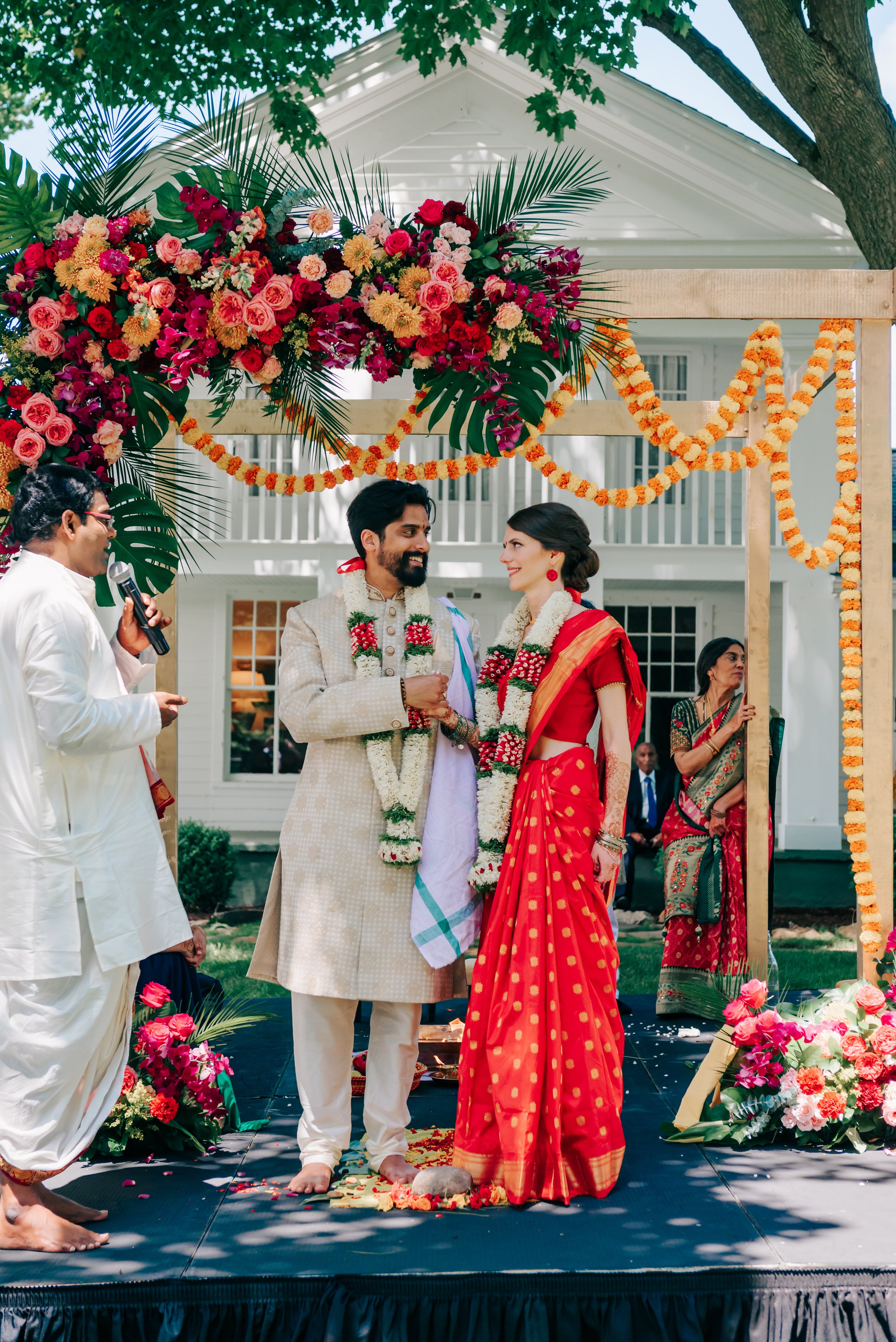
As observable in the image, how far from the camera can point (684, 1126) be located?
4156 millimetres

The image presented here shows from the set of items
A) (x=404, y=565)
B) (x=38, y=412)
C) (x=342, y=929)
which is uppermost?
(x=38, y=412)

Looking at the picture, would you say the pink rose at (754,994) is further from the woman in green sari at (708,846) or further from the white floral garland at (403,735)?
the woman in green sari at (708,846)

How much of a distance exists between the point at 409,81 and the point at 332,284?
9690 mm

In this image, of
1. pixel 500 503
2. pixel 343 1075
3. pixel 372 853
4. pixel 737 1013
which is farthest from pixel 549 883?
pixel 500 503

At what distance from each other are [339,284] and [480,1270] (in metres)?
2.94

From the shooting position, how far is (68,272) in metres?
3.89

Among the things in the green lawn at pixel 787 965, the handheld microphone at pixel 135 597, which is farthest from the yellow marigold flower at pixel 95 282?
the green lawn at pixel 787 965

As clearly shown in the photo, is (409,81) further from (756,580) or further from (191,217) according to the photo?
(191,217)

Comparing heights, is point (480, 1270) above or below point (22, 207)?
below

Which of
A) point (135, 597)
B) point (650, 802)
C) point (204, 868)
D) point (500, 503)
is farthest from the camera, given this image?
point (500, 503)

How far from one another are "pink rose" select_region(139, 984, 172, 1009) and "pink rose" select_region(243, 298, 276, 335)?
7.37 feet

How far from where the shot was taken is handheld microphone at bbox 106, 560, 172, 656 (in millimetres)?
3348

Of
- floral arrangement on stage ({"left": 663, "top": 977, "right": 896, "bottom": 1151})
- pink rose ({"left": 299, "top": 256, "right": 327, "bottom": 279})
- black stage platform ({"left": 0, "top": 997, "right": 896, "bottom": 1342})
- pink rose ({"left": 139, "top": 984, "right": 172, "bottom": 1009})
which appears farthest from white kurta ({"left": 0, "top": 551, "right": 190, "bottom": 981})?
floral arrangement on stage ({"left": 663, "top": 977, "right": 896, "bottom": 1151})

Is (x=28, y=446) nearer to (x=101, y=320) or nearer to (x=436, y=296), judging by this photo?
(x=101, y=320)
